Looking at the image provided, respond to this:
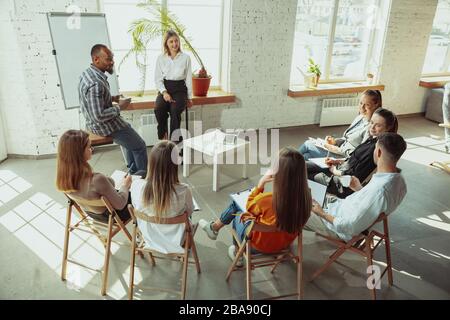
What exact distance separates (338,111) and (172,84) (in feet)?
9.90

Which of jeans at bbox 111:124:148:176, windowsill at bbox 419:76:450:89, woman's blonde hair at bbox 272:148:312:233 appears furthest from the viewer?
windowsill at bbox 419:76:450:89

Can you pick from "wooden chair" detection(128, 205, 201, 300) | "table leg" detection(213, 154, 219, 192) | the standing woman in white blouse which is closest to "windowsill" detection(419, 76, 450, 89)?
the standing woman in white blouse

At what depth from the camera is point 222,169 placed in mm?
4699

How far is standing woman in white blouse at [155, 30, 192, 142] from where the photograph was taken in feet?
15.4

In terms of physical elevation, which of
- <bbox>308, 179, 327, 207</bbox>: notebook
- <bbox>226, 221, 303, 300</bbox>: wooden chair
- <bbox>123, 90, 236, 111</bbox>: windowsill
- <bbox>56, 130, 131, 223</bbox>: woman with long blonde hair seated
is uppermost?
<bbox>56, 130, 131, 223</bbox>: woman with long blonde hair seated

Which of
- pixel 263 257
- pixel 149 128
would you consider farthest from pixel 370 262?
pixel 149 128

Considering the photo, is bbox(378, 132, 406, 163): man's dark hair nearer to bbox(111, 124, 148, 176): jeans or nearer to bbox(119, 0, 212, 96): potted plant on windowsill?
bbox(111, 124, 148, 176): jeans

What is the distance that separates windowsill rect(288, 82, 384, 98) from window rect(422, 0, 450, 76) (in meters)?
1.64

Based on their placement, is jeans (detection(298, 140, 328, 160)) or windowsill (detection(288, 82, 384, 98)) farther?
windowsill (detection(288, 82, 384, 98))

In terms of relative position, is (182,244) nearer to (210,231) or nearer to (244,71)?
(210,231)

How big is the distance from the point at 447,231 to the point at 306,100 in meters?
3.23

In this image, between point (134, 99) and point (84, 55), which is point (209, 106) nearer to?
point (134, 99)

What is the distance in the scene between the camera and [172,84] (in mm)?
4770
